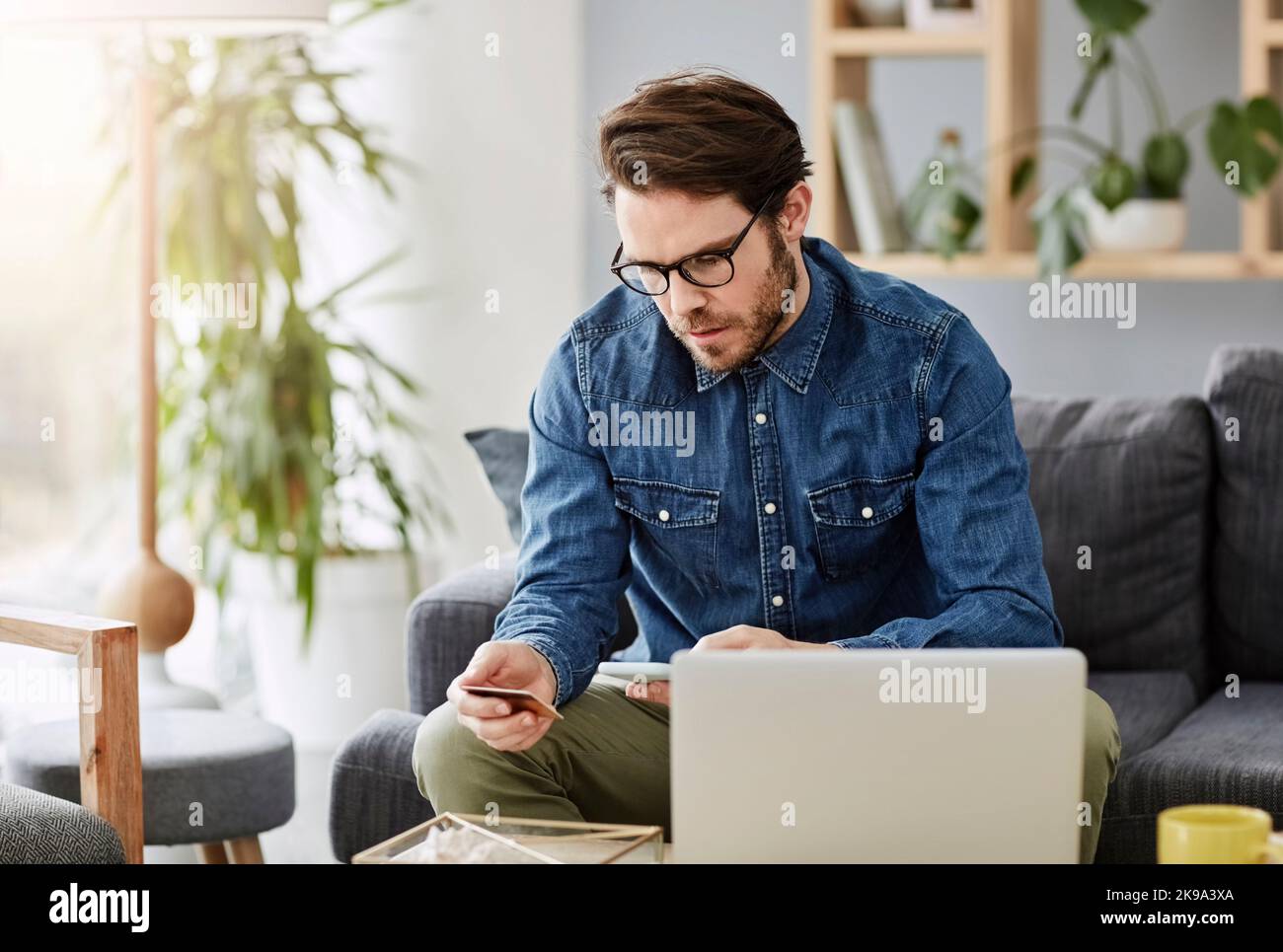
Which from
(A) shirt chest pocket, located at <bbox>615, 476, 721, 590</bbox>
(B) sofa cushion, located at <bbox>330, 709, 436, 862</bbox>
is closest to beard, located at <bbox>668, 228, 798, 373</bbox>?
(A) shirt chest pocket, located at <bbox>615, 476, 721, 590</bbox>

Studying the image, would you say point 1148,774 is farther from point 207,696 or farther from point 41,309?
point 41,309

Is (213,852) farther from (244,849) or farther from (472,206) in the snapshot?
(472,206)

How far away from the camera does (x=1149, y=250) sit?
2832 millimetres

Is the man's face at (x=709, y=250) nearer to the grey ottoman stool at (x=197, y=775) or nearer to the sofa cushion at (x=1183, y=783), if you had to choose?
the sofa cushion at (x=1183, y=783)

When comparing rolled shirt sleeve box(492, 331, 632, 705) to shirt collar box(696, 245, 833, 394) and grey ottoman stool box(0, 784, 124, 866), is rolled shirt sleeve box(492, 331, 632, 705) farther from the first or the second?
grey ottoman stool box(0, 784, 124, 866)

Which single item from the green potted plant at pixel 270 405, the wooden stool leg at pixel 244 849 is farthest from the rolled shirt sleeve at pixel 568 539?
the green potted plant at pixel 270 405

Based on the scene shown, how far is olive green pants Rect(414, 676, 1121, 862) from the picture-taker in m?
1.64

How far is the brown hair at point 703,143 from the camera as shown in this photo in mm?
1674

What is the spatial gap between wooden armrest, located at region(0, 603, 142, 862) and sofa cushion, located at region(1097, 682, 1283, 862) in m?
1.12

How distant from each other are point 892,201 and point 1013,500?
1.47 m

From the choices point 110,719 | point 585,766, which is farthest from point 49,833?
point 585,766

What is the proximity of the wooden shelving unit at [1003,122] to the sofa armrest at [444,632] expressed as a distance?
1223 millimetres

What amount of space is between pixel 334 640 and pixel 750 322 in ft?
6.02

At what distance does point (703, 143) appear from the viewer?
169 cm
